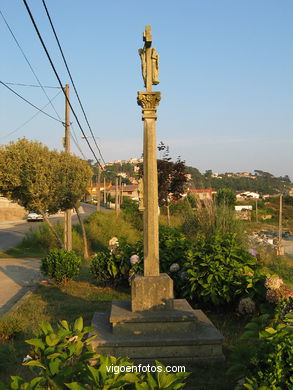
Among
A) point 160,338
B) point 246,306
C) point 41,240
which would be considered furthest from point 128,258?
point 41,240

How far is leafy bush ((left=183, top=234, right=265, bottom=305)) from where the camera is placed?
6.32m

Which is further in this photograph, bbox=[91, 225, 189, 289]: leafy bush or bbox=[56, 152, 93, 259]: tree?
bbox=[56, 152, 93, 259]: tree

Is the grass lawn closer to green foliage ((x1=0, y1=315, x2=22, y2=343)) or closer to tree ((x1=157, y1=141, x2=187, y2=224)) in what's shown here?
green foliage ((x1=0, y1=315, x2=22, y2=343))

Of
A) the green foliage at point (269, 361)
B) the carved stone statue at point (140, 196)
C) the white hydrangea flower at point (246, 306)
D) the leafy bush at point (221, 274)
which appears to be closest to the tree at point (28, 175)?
the leafy bush at point (221, 274)

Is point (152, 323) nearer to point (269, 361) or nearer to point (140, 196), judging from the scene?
point (140, 196)

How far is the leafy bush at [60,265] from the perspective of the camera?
9.55 metres

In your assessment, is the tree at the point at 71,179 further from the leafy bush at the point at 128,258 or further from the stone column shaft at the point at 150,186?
the stone column shaft at the point at 150,186

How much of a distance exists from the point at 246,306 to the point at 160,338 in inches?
72.1

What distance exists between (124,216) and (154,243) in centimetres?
1786

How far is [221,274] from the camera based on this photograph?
6.53m

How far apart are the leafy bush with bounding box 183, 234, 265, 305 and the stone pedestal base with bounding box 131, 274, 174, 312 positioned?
144 cm

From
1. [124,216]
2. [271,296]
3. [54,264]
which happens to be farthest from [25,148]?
[124,216]

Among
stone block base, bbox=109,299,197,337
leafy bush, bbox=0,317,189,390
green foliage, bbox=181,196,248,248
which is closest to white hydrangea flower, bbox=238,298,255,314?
stone block base, bbox=109,299,197,337

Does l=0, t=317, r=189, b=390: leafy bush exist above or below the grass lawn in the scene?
above
